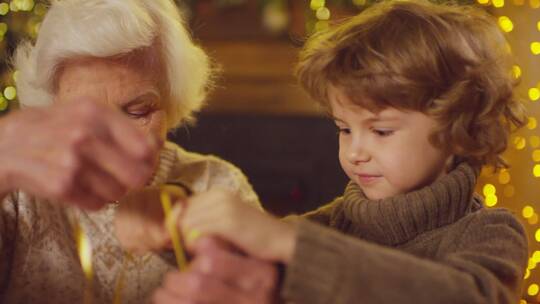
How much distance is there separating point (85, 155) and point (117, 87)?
594mm

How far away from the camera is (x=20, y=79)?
1516 mm

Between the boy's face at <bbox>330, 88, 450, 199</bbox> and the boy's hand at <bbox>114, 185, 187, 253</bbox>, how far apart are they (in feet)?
1.11

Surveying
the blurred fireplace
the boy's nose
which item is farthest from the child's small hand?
the blurred fireplace

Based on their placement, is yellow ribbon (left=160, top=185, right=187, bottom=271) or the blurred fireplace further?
the blurred fireplace

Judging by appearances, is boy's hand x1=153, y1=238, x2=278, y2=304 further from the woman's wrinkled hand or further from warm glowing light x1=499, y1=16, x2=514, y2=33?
warm glowing light x1=499, y1=16, x2=514, y2=33

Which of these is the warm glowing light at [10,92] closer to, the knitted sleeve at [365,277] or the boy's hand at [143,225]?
the boy's hand at [143,225]

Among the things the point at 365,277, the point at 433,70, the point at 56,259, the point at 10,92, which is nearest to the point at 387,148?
the point at 433,70

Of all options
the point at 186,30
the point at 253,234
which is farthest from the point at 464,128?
the point at 186,30

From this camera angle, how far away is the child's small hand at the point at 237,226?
69 centimetres

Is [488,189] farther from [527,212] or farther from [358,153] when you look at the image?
[358,153]

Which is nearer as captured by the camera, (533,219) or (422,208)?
(422,208)

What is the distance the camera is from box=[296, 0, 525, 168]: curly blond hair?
105 centimetres

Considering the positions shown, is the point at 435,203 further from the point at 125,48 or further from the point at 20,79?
the point at 20,79

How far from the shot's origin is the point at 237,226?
→ 692mm
